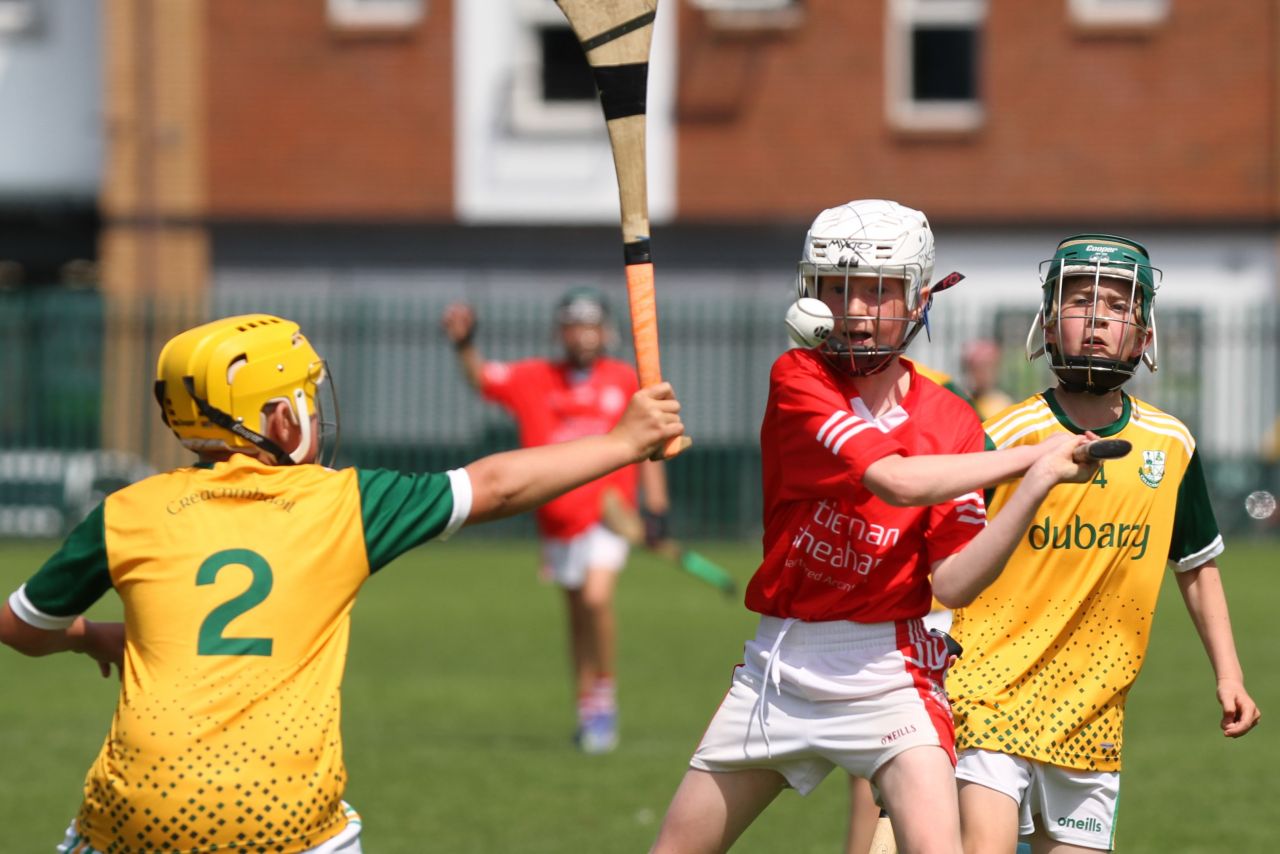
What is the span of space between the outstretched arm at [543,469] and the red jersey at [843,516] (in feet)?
1.87

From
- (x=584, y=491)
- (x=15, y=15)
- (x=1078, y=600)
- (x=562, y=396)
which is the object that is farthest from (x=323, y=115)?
(x=1078, y=600)

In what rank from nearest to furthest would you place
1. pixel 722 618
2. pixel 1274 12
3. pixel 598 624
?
pixel 598 624
pixel 722 618
pixel 1274 12

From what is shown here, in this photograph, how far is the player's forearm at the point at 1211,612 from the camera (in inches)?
207

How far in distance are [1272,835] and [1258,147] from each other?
16.3 meters

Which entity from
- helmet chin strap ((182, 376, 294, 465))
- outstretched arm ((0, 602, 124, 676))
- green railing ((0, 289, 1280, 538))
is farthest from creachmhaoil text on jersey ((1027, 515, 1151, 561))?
green railing ((0, 289, 1280, 538))

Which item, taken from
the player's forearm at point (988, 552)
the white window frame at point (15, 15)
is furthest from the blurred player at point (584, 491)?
the white window frame at point (15, 15)

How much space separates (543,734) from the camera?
33.1 feet

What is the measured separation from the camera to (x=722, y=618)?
14906mm

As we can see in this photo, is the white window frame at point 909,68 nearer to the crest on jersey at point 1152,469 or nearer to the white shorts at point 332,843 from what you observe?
the crest on jersey at point 1152,469

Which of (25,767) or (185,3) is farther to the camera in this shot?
(185,3)

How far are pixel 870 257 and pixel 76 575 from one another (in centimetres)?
198

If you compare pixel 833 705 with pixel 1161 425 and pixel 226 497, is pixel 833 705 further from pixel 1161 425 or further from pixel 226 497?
pixel 226 497

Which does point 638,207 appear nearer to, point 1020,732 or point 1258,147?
point 1020,732

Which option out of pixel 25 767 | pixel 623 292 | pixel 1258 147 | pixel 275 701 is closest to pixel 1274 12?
pixel 1258 147
